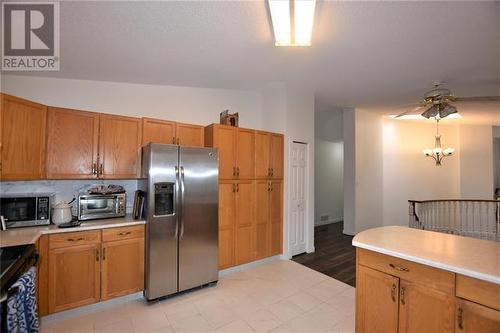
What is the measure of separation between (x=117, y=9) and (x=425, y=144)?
8070mm

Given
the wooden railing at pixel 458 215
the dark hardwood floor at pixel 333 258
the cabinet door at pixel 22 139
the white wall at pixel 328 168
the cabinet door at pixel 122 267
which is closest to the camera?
the cabinet door at pixel 22 139

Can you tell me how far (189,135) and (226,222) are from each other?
133 centimetres

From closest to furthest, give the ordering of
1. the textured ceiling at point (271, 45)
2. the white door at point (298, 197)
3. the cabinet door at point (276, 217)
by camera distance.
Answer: the textured ceiling at point (271, 45)
the cabinet door at point (276, 217)
the white door at point (298, 197)

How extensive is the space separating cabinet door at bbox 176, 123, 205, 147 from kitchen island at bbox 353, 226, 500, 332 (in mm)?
2389

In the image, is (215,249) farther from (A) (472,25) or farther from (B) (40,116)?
(A) (472,25)

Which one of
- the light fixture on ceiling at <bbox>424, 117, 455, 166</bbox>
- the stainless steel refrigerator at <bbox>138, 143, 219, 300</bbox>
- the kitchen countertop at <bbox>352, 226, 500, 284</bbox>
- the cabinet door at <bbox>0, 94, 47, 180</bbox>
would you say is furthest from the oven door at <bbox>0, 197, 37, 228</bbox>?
the light fixture on ceiling at <bbox>424, 117, 455, 166</bbox>

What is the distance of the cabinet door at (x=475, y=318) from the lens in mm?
1311

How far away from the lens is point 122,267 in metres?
2.66

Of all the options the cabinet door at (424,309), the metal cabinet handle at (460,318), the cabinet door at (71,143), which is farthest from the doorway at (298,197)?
the cabinet door at (71,143)

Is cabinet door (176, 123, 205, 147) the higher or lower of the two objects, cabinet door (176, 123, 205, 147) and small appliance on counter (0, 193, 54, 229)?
the higher

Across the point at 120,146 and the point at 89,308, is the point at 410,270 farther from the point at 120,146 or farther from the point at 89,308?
the point at 120,146

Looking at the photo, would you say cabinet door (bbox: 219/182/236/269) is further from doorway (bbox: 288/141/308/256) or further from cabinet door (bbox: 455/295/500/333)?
cabinet door (bbox: 455/295/500/333)

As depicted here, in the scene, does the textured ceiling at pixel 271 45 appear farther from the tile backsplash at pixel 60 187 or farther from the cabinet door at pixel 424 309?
the cabinet door at pixel 424 309

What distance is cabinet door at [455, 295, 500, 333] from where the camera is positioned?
1311mm
